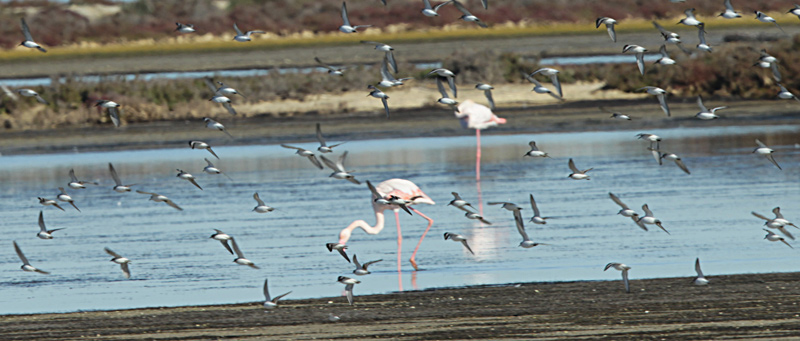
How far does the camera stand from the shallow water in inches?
520

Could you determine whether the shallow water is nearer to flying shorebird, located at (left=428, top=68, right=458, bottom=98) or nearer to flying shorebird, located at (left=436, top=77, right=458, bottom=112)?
flying shorebird, located at (left=436, top=77, right=458, bottom=112)

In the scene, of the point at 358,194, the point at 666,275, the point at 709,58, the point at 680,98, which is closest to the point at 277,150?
the point at 358,194

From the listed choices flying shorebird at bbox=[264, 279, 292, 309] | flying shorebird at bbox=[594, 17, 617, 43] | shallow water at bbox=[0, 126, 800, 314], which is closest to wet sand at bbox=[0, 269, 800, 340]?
flying shorebird at bbox=[264, 279, 292, 309]

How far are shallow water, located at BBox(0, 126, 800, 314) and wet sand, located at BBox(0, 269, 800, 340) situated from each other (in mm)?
651

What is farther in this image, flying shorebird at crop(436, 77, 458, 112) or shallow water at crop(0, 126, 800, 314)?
flying shorebird at crop(436, 77, 458, 112)

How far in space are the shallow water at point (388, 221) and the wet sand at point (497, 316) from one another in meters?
0.65

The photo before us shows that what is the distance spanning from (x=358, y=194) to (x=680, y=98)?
1746 centimetres

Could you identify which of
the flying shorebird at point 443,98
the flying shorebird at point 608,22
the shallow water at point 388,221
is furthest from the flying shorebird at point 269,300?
the flying shorebird at point 608,22

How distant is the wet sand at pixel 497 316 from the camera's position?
1009 cm

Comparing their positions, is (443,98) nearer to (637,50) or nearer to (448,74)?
(448,74)

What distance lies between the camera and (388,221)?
1866 cm

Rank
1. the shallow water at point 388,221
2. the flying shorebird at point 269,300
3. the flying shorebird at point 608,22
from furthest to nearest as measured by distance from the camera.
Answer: the flying shorebird at point 608,22, the shallow water at point 388,221, the flying shorebird at point 269,300

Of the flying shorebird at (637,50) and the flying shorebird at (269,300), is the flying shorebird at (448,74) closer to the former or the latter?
the flying shorebird at (637,50)

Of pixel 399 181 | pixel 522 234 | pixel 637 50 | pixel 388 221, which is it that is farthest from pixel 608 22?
pixel 388 221
